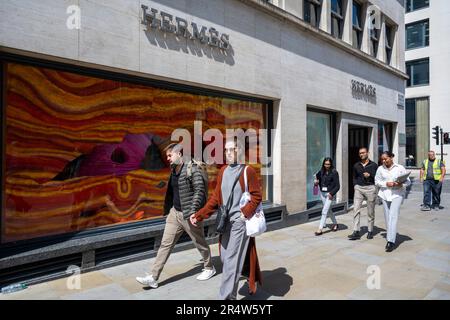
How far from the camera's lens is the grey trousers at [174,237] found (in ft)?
14.6

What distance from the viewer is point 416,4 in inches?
1299

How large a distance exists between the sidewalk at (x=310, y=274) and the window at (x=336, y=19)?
6887mm

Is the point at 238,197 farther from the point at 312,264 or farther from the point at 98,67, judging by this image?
the point at 98,67

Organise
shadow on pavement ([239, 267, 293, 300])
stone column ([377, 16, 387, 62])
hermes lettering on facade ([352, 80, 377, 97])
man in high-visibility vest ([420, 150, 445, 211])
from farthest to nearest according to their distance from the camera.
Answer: stone column ([377, 16, 387, 62]) → hermes lettering on facade ([352, 80, 377, 97]) → man in high-visibility vest ([420, 150, 445, 211]) → shadow on pavement ([239, 267, 293, 300])

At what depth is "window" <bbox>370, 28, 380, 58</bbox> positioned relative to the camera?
A: 13.1 meters

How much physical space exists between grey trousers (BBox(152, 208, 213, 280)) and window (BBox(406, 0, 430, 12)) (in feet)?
122

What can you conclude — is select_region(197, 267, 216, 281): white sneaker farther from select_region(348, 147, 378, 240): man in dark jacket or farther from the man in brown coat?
select_region(348, 147, 378, 240): man in dark jacket

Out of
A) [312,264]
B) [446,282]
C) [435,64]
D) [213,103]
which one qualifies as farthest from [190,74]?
[435,64]

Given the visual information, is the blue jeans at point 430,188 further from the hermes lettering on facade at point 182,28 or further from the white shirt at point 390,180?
the hermes lettering on facade at point 182,28

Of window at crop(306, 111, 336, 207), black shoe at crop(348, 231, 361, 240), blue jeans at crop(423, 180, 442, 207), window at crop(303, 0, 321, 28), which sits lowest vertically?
black shoe at crop(348, 231, 361, 240)

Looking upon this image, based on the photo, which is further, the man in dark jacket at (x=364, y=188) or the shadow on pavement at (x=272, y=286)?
the man in dark jacket at (x=364, y=188)

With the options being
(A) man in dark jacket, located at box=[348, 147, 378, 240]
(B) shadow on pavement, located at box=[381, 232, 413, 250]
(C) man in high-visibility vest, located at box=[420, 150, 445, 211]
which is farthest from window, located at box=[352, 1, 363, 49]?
(B) shadow on pavement, located at box=[381, 232, 413, 250]

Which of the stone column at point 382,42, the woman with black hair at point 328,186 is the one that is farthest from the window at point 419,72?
the woman with black hair at point 328,186

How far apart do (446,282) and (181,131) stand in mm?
5045
